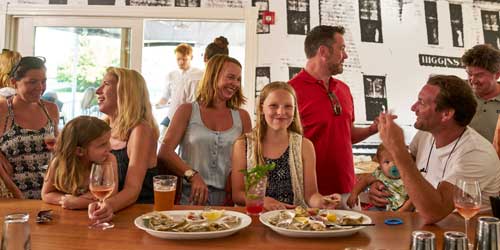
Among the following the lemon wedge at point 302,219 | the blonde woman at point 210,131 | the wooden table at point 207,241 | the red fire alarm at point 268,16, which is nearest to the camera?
the wooden table at point 207,241

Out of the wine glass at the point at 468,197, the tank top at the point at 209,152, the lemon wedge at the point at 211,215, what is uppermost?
the tank top at the point at 209,152

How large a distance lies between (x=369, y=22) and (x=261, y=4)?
99cm

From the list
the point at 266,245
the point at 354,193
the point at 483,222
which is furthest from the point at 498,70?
the point at 266,245

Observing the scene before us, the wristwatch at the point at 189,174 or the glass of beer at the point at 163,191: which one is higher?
the wristwatch at the point at 189,174

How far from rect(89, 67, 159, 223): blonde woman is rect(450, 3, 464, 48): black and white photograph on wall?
10.5 ft

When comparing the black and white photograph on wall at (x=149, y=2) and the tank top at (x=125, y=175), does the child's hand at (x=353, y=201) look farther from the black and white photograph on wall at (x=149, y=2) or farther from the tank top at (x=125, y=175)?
the black and white photograph on wall at (x=149, y=2)

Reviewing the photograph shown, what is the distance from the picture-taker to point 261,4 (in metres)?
3.98

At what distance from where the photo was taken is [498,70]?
2.86m

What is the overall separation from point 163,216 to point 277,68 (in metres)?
2.64

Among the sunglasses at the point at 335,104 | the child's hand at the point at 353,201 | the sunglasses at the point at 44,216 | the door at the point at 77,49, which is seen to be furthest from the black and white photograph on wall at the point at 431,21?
the sunglasses at the point at 44,216

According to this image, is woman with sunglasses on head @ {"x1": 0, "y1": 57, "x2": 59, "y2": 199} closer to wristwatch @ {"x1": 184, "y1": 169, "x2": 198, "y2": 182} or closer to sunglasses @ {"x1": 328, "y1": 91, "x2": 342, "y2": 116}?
wristwatch @ {"x1": 184, "y1": 169, "x2": 198, "y2": 182}

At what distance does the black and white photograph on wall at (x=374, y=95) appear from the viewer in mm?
4090

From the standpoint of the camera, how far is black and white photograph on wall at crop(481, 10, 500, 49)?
4.21 metres

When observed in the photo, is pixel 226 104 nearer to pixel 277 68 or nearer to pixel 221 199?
pixel 221 199
